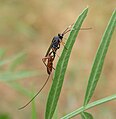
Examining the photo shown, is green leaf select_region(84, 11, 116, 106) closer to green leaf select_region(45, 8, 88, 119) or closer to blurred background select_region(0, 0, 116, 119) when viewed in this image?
green leaf select_region(45, 8, 88, 119)

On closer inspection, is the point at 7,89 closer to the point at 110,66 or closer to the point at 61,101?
the point at 61,101

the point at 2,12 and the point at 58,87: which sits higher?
the point at 2,12

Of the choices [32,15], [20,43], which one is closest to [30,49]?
[20,43]

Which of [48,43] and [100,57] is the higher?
[48,43]

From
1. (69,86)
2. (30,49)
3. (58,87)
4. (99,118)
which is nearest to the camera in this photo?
(58,87)

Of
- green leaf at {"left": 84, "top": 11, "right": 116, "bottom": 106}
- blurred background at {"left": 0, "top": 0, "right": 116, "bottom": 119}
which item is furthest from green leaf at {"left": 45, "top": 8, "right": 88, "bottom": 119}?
blurred background at {"left": 0, "top": 0, "right": 116, "bottom": 119}

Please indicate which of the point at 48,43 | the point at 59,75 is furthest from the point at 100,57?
the point at 48,43

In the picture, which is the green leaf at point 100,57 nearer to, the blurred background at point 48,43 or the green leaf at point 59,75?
the green leaf at point 59,75

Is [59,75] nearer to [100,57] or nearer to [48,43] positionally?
[100,57]

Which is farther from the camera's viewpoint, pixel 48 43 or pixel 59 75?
pixel 48 43
